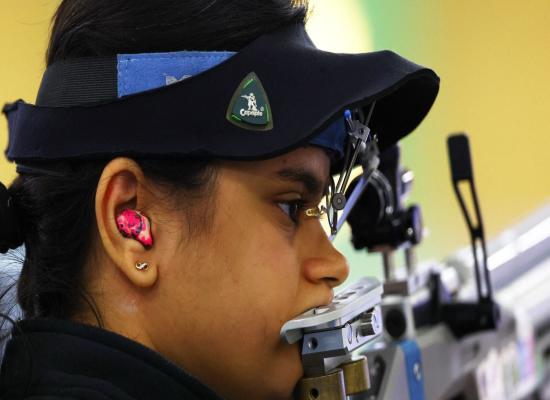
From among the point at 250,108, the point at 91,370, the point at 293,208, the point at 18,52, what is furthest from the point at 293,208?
the point at 18,52

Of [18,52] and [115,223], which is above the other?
[18,52]

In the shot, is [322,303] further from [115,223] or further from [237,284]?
[115,223]

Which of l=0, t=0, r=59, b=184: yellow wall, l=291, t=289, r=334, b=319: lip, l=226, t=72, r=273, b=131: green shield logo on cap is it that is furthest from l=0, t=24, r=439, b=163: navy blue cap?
l=0, t=0, r=59, b=184: yellow wall

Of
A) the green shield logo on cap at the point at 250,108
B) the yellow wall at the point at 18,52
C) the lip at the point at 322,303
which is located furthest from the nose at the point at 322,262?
the yellow wall at the point at 18,52

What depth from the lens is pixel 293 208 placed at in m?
0.87

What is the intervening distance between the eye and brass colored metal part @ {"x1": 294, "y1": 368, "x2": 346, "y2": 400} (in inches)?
5.3

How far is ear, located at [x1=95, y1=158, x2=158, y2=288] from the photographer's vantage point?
83 cm

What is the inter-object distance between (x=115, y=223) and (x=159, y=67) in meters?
0.13

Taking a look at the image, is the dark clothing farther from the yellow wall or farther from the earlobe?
the yellow wall

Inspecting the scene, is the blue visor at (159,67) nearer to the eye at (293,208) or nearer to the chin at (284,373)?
the eye at (293,208)

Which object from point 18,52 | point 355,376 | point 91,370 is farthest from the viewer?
point 18,52

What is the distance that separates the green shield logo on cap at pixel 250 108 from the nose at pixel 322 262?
0.13 m

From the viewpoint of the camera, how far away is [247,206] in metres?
0.84

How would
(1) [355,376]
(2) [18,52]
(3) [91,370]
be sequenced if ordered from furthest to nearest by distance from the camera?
1. (2) [18,52]
2. (1) [355,376]
3. (3) [91,370]
